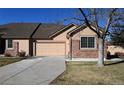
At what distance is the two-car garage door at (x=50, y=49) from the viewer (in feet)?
121

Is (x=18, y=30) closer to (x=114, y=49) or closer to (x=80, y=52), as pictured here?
(x=80, y=52)

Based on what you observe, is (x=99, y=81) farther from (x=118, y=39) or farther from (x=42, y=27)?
(x=42, y=27)

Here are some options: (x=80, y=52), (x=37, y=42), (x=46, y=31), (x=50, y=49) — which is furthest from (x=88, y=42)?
(x=46, y=31)

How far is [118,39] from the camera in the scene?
3366 cm

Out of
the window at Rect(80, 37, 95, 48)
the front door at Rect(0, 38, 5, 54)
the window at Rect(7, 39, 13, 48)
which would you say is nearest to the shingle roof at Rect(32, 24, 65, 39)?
the window at Rect(7, 39, 13, 48)

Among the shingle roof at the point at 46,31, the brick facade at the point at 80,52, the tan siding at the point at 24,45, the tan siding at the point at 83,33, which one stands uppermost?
the shingle roof at the point at 46,31

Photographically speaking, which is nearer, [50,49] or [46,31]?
[50,49]

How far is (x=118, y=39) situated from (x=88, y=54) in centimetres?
419

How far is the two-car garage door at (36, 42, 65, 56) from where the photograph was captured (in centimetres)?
3697

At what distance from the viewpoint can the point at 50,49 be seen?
3719 centimetres

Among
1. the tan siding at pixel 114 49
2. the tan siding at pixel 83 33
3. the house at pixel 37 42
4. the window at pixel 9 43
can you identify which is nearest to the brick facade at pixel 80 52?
the tan siding at pixel 83 33

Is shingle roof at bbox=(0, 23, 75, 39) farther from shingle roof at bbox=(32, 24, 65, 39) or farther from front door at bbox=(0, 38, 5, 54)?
front door at bbox=(0, 38, 5, 54)

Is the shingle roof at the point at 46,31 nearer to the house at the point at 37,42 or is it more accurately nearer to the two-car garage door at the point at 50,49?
the house at the point at 37,42
